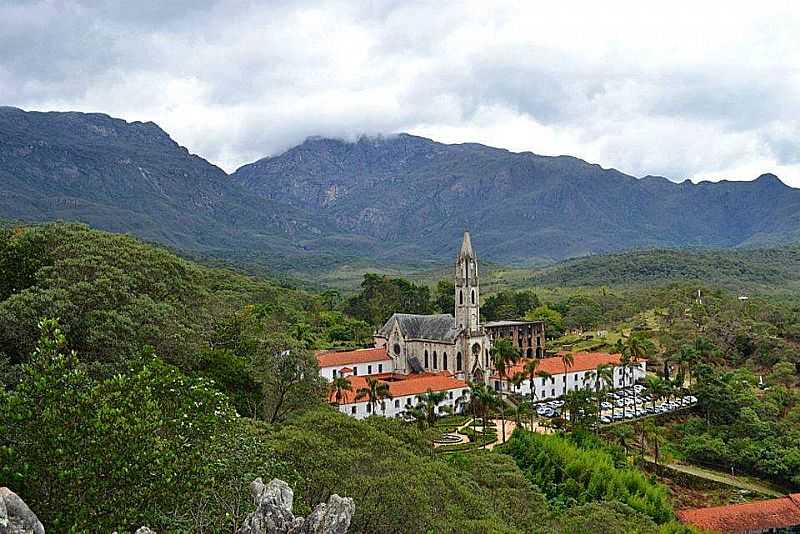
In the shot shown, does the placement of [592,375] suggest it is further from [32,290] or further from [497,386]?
[32,290]

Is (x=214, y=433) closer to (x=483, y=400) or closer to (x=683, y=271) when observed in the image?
(x=483, y=400)

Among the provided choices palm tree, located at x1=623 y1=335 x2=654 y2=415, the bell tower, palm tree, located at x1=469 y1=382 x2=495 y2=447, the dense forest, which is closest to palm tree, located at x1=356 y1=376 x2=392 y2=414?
palm tree, located at x1=469 y1=382 x2=495 y2=447

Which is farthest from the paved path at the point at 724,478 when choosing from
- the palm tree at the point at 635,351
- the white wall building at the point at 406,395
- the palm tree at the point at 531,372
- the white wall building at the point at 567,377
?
the white wall building at the point at 406,395

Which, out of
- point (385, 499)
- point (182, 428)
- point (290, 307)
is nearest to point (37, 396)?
point (182, 428)

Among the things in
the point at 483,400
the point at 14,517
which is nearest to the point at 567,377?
the point at 483,400

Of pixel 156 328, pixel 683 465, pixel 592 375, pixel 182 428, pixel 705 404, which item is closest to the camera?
pixel 182 428

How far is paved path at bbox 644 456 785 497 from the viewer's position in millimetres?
44812

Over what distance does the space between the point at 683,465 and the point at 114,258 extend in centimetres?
3762

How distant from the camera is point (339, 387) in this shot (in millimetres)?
46562

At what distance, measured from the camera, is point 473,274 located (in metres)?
61.4

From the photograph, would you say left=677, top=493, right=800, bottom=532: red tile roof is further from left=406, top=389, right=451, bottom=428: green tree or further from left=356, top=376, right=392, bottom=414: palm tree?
left=356, top=376, right=392, bottom=414: palm tree

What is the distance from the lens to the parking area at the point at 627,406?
179ft

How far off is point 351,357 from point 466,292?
11246mm

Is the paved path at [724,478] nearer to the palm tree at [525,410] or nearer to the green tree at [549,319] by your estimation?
the palm tree at [525,410]
